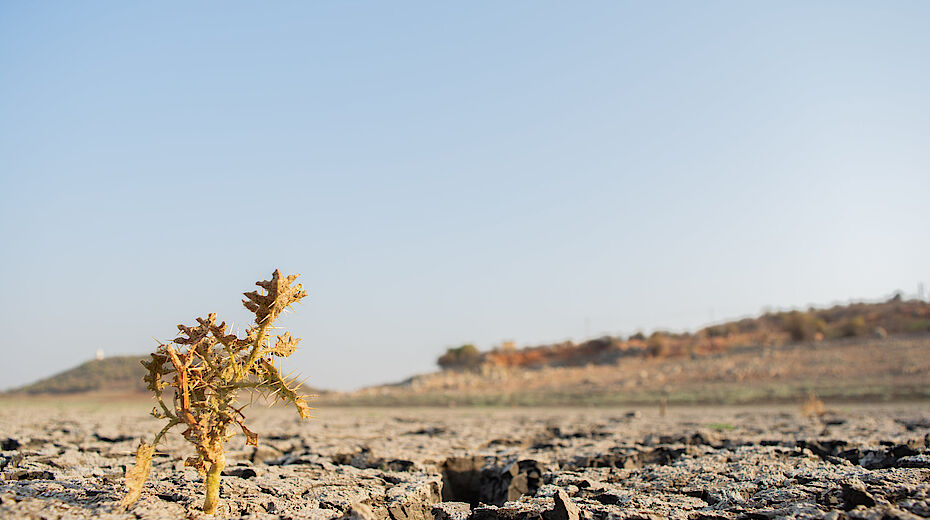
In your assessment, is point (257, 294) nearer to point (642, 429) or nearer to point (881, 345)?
point (642, 429)

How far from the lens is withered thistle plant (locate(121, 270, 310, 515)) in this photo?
3.12m

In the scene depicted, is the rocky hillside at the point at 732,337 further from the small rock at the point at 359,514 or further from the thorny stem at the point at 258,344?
the thorny stem at the point at 258,344

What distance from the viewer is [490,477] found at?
236 inches

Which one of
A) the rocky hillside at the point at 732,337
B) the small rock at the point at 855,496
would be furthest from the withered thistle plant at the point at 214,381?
the rocky hillside at the point at 732,337

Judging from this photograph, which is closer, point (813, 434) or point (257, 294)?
point (257, 294)

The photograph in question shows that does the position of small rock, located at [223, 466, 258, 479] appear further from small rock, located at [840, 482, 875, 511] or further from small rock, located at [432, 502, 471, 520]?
small rock, located at [840, 482, 875, 511]

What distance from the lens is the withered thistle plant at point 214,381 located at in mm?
3117

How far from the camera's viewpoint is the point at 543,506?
13.3 feet

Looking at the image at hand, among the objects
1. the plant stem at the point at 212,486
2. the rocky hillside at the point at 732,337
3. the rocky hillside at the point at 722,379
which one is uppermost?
the plant stem at the point at 212,486

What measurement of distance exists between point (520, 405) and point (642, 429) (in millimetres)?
10510

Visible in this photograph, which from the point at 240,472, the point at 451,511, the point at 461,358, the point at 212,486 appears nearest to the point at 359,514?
the point at 212,486

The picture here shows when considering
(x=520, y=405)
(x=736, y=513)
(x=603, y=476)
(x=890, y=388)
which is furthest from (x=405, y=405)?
(x=736, y=513)

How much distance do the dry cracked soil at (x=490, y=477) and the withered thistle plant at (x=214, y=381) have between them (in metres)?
0.37

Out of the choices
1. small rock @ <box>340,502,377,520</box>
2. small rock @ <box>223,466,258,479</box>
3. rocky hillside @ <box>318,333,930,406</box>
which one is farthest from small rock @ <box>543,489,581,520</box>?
rocky hillside @ <box>318,333,930,406</box>
